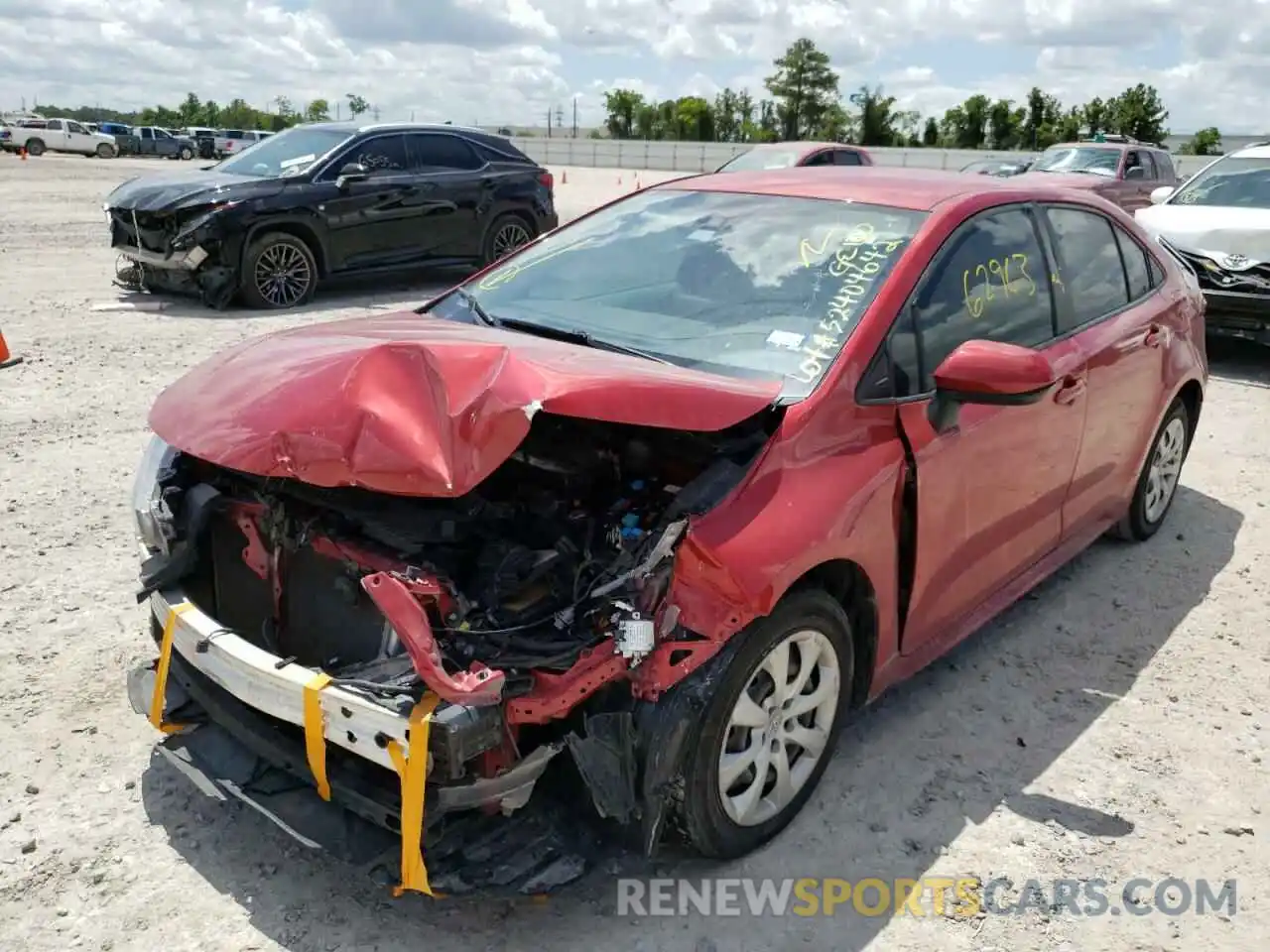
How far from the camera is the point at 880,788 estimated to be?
10.8 ft

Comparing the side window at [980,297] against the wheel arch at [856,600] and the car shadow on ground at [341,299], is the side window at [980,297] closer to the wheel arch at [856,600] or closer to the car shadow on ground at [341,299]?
the wheel arch at [856,600]

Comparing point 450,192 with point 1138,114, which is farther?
point 1138,114

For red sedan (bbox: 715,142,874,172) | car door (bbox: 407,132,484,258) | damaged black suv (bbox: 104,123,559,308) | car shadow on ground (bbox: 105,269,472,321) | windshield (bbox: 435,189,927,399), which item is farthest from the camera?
red sedan (bbox: 715,142,874,172)

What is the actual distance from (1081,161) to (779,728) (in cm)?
1543

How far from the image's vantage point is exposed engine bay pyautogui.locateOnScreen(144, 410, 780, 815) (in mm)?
2396

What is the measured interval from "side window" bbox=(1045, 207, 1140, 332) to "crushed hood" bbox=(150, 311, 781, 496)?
67.6 inches

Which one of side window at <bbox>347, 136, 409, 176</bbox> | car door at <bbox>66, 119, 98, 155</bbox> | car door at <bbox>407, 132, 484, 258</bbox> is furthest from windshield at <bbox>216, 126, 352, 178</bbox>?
car door at <bbox>66, 119, 98, 155</bbox>

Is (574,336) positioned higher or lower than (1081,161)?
lower

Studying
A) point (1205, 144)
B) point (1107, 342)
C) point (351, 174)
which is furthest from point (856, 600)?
point (1205, 144)

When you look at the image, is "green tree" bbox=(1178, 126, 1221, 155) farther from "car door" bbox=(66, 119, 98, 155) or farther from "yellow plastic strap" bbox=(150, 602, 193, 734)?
"yellow plastic strap" bbox=(150, 602, 193, 734)

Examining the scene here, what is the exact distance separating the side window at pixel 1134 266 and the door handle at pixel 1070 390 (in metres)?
0.83

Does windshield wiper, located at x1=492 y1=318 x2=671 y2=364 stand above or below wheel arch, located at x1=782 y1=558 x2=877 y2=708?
above

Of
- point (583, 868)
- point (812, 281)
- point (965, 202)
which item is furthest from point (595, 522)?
point (965, 202)

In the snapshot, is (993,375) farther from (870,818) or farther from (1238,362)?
(1238,362)
